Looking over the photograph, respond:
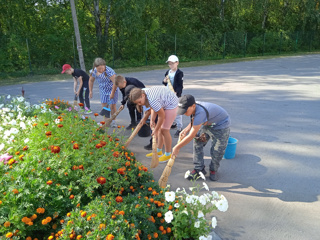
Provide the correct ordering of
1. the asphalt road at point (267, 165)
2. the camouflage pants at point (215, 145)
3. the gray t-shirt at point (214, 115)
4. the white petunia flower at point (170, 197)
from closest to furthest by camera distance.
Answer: the white petunia flower at point (170, 197)
the asphalt road at point (267, 165)
the gray t-shirt at point (214, 115)
the camouflage pants at point (215, 145)

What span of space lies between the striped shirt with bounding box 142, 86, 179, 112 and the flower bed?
1100 millimetres

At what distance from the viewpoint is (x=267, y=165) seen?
4.34 meters

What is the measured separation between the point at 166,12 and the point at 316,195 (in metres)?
21.0

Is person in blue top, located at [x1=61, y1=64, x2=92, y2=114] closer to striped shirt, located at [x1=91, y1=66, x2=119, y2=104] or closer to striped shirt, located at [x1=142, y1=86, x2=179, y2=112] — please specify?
striped shirt, located at [x1=91, y1=66, x2=119, y2=104]

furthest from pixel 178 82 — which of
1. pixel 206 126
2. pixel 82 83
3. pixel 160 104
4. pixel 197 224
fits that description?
pixel 197 224

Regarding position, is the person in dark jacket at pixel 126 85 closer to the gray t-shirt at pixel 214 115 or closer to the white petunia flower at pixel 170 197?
the gray t-shirt at pixel 214 115

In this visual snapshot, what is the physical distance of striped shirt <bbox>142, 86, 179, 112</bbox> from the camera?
3.81m

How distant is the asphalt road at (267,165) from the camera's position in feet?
9.80

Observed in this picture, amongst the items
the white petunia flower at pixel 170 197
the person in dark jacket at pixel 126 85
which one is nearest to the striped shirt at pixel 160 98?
the person in dark jacket at pixel 126 85

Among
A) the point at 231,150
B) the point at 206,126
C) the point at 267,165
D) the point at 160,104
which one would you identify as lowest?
the point at 267,165

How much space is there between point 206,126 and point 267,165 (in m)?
1.34

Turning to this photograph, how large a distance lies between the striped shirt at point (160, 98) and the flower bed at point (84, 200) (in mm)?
1100

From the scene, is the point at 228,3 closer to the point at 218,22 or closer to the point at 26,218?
the point at 218,22

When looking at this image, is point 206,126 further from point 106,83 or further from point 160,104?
point 106,83
